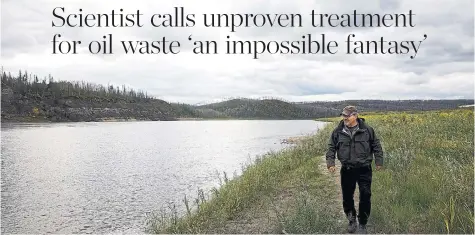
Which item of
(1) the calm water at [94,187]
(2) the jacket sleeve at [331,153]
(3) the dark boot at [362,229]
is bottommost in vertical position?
(1) the calm water at [94,187]

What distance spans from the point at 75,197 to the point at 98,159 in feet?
36.7

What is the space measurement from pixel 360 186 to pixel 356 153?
0.59 m

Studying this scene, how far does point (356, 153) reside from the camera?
658 cm

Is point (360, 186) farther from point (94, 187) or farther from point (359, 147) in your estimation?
point (94, 187)

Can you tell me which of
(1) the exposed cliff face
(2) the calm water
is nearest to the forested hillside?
(1) the exposed cliff face

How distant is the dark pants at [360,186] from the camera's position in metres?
6.71

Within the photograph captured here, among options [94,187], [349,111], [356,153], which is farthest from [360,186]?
[94,187]

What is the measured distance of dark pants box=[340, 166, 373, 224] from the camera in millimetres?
6711

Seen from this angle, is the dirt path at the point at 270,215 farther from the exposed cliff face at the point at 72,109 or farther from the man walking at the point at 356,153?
the exposed cliff face at the point at 72,109

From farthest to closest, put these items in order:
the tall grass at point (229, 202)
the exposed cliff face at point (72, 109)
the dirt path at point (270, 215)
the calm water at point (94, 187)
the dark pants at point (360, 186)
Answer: the exposed cliff face at point (72, 109) < the calm water at point (94, 187) < the tall grass at point (229, 202) < the dirt path at point (270, 215) < the dark pants at point (360, 186)

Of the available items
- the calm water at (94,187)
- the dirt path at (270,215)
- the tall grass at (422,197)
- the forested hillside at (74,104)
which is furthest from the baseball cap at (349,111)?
the forested hillside at (74,104)

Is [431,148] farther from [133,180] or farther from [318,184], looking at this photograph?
[133,180]

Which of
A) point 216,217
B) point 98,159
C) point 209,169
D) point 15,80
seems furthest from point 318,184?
point 15,80

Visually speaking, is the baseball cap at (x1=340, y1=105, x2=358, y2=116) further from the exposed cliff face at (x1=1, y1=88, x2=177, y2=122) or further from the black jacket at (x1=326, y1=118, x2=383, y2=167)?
the exposed cliff face at (x1=1, y1=88, x2=177, y2=122)
